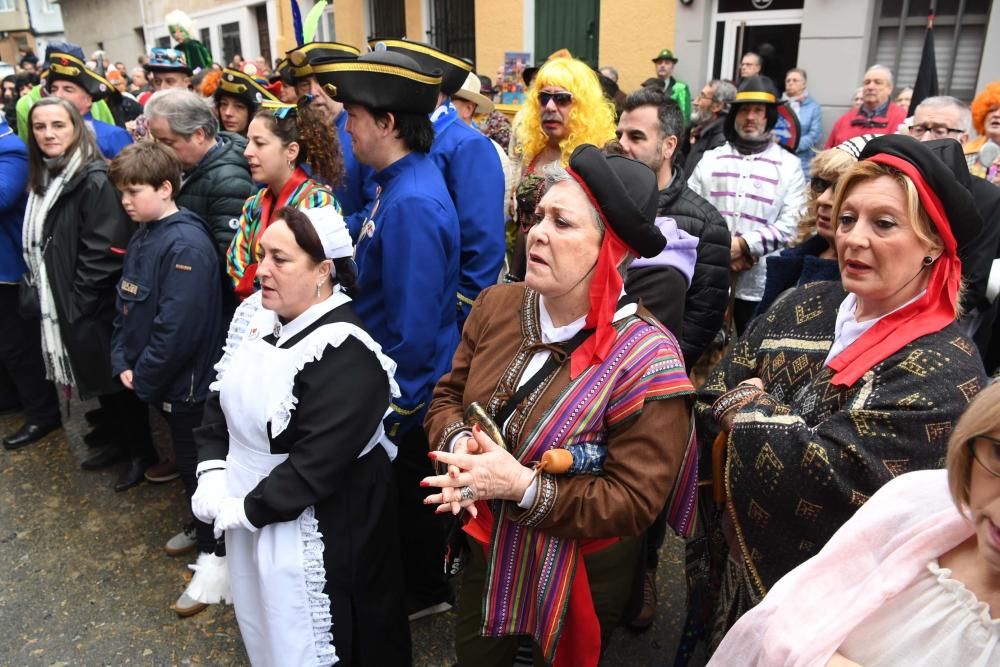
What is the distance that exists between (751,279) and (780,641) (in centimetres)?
332

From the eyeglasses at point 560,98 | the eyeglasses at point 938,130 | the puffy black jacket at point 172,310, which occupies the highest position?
the eyeglasses at point 560,98

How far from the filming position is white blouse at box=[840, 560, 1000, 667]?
1.14 meters

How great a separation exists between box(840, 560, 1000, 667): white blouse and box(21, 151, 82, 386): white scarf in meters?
4.33

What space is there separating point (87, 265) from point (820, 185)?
367 cm

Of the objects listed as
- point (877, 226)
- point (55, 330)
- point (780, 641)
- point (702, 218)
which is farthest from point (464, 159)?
point (55, 330)

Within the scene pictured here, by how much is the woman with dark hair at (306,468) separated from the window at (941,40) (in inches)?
321

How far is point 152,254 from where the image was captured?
3.29 metres

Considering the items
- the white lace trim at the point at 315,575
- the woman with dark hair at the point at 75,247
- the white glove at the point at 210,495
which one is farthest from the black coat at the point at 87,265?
the white lace trim at the point at 315,575

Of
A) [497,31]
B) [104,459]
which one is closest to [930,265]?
[104,459]

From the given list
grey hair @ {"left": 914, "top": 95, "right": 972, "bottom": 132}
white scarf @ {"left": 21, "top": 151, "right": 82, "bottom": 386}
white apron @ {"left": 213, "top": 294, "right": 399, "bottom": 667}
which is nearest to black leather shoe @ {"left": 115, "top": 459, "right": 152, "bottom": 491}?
Answer: white scarf @ {"left": 21, "top": 151, "right": 82, "bottom": 386}

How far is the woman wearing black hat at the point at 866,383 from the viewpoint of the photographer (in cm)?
166

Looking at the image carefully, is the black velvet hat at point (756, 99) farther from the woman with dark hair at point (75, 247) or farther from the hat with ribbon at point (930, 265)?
the woman with dark hair at point (75, 247)

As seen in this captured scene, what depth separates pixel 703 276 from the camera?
3.07 m

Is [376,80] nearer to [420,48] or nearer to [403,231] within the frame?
[403,231]
